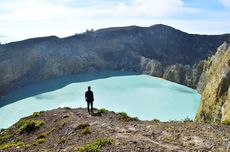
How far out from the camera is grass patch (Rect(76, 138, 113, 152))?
58.6 feet

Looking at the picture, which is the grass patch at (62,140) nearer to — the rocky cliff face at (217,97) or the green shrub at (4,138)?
the green shrub at (4,138)

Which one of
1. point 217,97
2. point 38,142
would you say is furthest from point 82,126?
point 217,97

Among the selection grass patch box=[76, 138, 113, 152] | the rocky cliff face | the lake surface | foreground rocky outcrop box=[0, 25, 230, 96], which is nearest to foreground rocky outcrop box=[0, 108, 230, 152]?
grass patch box=[76, 138, 113, 152]

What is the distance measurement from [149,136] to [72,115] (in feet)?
35.9

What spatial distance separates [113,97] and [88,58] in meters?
72.2

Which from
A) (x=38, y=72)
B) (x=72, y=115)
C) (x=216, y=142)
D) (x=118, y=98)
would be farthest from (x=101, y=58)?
(x=216, y=142)

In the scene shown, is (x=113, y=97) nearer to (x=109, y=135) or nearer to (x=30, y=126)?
(x=30, y=126)

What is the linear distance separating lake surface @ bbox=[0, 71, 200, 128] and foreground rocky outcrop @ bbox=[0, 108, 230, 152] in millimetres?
56400

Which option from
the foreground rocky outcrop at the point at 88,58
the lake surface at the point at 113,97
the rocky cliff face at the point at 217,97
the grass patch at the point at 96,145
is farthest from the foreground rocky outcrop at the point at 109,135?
the foreground rocky outcrop at the point at 88,58

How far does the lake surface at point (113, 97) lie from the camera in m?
93.6

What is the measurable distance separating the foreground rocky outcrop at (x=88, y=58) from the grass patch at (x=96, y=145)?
11937 centimetres

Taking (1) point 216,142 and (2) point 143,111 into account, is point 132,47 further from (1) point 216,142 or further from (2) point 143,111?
(1) point 216,142

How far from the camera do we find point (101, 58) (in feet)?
625

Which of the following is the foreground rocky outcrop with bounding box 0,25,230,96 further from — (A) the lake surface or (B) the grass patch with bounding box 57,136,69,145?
(B) the grass patch with bounding box 57,136,69,145
